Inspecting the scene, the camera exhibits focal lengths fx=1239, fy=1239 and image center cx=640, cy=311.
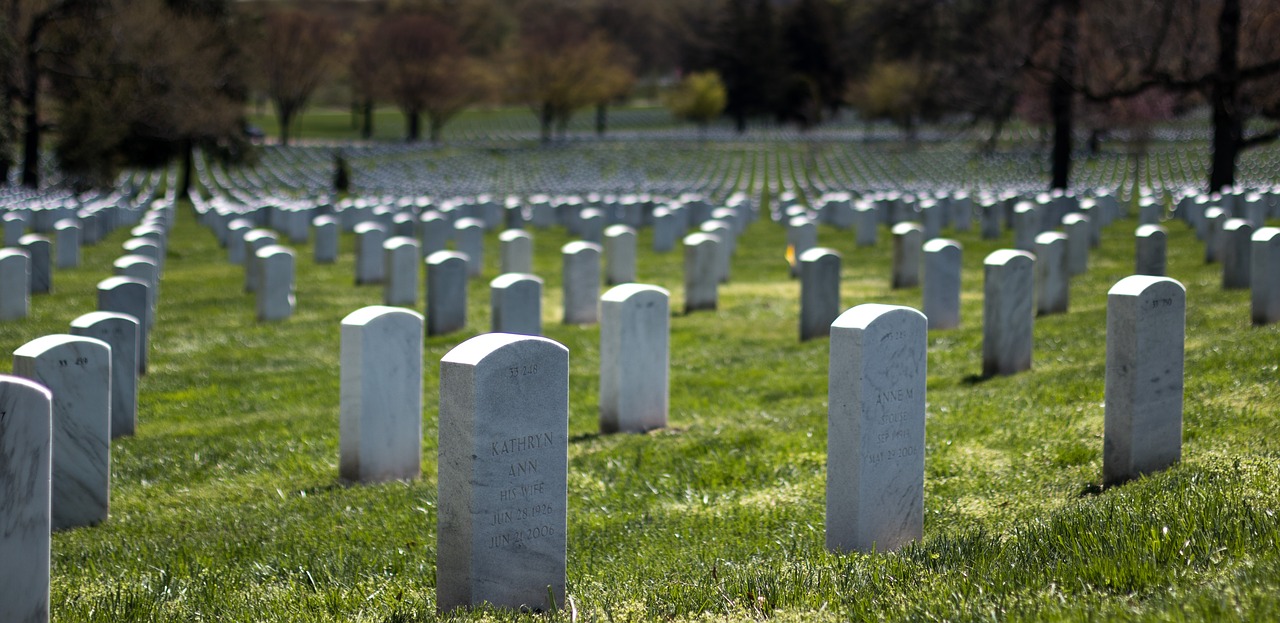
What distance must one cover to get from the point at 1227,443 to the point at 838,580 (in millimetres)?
3673

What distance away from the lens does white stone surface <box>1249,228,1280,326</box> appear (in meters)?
11.9

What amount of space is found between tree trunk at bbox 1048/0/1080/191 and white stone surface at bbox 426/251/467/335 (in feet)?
69.3

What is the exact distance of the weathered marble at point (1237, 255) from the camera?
1501cm

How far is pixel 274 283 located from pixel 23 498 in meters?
11.5

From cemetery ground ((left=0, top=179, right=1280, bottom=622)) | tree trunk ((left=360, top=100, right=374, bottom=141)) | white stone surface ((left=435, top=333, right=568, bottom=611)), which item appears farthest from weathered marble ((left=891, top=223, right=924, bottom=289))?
tree trunk ((left=360, top=100, right=374, bottom=141))

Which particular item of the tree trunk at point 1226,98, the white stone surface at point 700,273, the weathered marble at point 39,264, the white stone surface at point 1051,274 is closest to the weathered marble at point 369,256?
the weathered marble at point 39,264

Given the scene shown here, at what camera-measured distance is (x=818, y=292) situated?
1352 centimetres

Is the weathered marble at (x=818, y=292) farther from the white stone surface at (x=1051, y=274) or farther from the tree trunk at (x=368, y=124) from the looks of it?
the tree trunk at (x=368, y=124)

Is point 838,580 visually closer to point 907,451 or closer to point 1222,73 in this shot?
point 907,451

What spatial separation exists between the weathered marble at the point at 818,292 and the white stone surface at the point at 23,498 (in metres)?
9.66

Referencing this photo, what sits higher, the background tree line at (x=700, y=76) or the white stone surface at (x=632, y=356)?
the background tree line at (x=700, y=76)

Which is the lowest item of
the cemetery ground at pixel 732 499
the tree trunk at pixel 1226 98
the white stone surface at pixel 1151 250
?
the cemetery ground at pixel 732 499

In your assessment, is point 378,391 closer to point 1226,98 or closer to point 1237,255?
point 1237,255

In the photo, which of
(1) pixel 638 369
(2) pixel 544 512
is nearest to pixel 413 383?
(1) pixel 638 369
